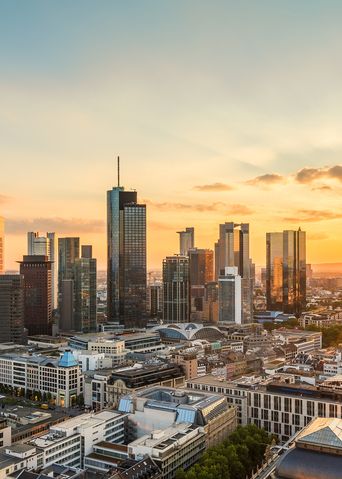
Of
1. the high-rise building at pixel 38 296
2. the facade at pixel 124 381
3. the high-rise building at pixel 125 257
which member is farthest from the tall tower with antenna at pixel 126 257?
the facade at pixel 124 381

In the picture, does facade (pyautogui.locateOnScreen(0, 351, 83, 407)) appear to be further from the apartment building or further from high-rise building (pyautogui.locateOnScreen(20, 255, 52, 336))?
high-rise building (pyautogui.locateOnScreen(20, 255, 52, 336))

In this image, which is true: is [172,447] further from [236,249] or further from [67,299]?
[236,249]

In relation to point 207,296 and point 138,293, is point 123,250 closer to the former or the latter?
point 138,293

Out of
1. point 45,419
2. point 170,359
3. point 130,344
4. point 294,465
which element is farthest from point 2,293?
point 294,465

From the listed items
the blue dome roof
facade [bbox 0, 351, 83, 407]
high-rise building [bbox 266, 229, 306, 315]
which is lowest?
facade [bbox 0, 351, 83, 407]

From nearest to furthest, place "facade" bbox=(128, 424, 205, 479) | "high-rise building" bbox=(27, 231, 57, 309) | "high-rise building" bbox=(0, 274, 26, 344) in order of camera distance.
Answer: "facade" bbox=(128, 424, 205, 479)
"high-rise building" bbox=(0, 274, 26, 344)
"high-rise building" bbox=(27, 231, 57, 309)

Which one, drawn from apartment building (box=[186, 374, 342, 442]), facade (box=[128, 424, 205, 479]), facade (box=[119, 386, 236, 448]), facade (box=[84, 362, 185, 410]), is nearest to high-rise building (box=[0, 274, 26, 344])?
facade (box=[84, 362, 185, 410])

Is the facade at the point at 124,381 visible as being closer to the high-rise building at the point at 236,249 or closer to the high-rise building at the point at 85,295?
the high-rise building at the point at 85,295

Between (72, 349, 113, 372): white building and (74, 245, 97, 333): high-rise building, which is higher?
(74, 245, 97, 333): high-rise building
